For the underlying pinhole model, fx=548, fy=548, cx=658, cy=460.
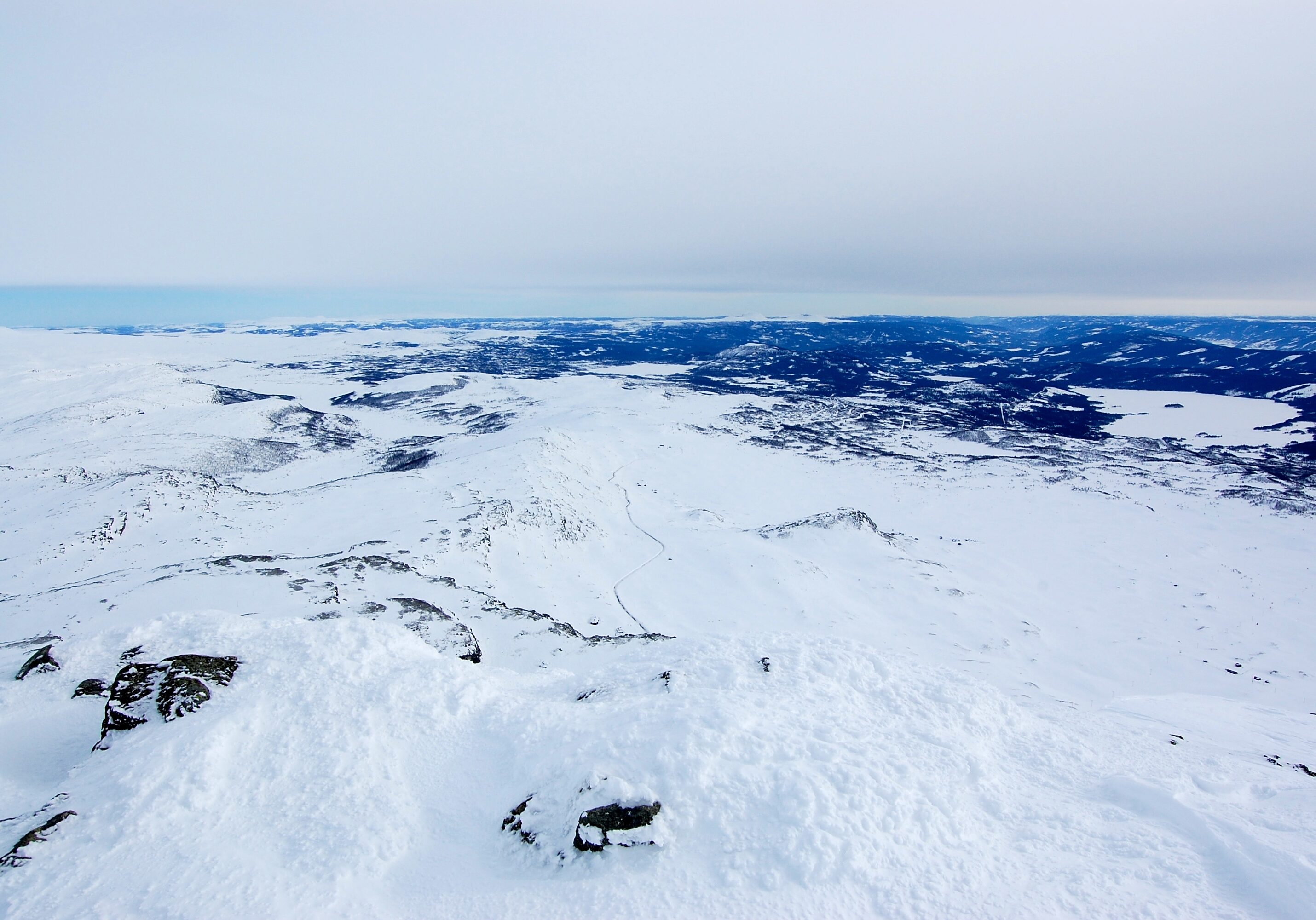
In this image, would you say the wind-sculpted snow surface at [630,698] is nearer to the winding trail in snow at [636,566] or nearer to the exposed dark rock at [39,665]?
the exposed dark rock at [39,665]

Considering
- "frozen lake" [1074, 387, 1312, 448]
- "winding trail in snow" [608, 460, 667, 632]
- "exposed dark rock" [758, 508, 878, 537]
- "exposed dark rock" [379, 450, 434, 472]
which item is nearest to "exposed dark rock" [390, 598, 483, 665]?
"winding trail in snow" [608, 460, 667, 632]

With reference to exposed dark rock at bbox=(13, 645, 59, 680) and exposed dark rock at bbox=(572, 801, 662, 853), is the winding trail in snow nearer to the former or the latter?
exposed dark rock at bbox=(572, 801, 662, 853)

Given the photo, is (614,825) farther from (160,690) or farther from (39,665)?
(39,665)

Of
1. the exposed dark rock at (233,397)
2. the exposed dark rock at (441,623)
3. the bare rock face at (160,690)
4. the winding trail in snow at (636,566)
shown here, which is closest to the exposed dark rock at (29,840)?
the bare rock face at (160,690)

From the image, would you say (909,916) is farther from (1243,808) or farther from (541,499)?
(541,499)

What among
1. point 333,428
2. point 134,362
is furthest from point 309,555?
point 134,362
